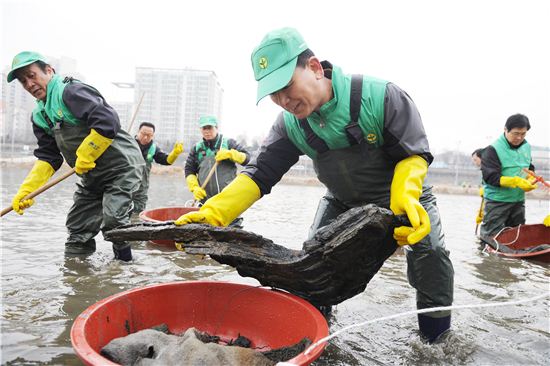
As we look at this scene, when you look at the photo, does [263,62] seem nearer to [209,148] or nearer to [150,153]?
[209,148]

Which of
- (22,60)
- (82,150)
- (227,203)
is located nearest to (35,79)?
(22,60)

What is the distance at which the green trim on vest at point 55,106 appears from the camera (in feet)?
11.4

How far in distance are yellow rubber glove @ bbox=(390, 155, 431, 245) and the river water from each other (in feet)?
2.77

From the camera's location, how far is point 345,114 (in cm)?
215

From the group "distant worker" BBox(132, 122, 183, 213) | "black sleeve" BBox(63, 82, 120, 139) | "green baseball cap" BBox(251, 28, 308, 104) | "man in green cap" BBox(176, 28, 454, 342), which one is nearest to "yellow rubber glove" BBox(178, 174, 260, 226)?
"man in green cap" BBox(176, 28, 454, 342)

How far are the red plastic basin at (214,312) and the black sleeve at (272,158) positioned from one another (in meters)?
0.71

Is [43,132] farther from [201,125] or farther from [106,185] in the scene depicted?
[201,125]

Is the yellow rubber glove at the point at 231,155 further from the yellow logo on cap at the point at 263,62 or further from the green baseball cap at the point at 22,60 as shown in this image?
the yellow logo on cap at the point at 263,62

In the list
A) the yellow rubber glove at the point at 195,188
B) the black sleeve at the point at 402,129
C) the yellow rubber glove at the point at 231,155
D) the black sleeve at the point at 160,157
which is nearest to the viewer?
the black sleeve at the point at 402,129

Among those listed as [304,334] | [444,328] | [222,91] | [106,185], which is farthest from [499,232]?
[222,91]

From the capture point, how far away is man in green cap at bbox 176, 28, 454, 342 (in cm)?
194

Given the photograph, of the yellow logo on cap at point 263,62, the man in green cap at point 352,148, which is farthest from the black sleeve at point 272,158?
the yellow logo on cap at point 263,62

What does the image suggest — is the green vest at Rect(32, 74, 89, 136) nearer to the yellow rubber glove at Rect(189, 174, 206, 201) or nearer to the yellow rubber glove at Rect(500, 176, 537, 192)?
the yellow rubber glove at Rect(189, 174, 206, 201)

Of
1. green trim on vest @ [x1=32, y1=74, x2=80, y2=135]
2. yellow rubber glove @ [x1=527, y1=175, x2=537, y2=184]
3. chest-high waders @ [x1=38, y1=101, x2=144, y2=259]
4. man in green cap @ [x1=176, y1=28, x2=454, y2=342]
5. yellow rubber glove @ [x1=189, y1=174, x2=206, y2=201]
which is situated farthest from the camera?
yellow rubber glove @ [x1=189, y1=174, x2=206, y2=201]
